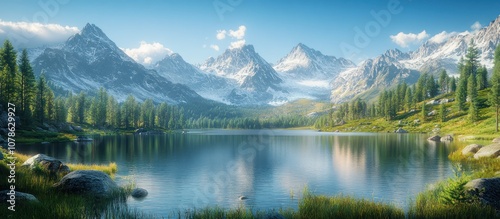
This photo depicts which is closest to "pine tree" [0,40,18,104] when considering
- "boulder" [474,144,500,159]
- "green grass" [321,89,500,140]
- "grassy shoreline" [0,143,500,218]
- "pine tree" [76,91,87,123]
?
"grassy shoreline" [0,143,500,218]

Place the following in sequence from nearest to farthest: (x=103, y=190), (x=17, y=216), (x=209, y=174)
→ (x=17, y=216) → (x=103, y=190) → (x=209, y=174)

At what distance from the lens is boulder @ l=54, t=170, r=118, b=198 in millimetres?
27938

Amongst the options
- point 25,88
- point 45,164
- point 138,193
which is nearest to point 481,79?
point 138,193

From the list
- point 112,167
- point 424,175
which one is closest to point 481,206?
point 424,175

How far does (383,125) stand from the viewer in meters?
199

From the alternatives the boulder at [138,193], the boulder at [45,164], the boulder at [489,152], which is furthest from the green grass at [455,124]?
the boulder at [45,164]

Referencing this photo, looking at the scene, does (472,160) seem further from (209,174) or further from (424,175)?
(209,174)

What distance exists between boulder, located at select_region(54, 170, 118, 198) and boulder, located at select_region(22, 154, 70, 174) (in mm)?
5188

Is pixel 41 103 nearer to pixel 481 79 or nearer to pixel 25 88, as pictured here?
pixel 25 88

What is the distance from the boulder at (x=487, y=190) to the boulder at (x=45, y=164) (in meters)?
34.9

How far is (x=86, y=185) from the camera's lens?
94.4ft

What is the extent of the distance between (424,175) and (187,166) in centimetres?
3519

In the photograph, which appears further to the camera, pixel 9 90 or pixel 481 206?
pixel 9 90

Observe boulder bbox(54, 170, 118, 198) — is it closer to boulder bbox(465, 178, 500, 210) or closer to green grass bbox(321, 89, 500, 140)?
boulder bbox(465, 178, 500, 210)
